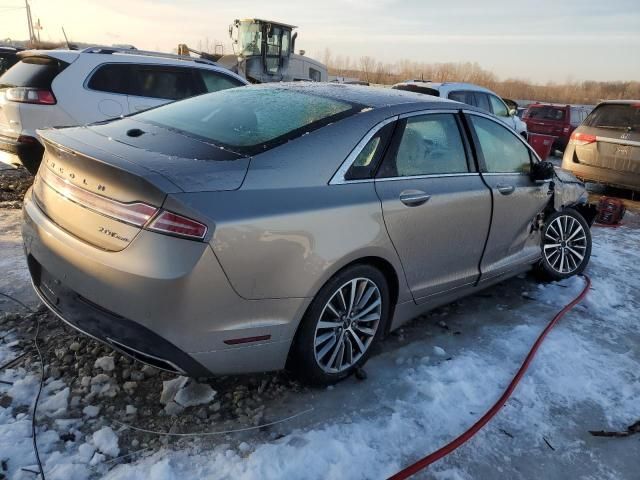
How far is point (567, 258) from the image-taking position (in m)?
4.93

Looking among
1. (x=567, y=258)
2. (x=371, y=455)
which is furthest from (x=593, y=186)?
(x=371, y=455)

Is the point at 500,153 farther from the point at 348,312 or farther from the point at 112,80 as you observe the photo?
the point at 112,80

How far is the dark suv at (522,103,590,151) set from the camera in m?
15.3

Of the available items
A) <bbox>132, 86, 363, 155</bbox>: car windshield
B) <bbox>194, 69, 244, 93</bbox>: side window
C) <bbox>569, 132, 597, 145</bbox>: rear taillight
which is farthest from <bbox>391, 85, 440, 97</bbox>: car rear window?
<bbox>132, 86, 363, 155</bbox>: car windshield

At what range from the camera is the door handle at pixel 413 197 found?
121 inches

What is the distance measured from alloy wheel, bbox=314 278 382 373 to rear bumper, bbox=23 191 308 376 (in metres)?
0.28

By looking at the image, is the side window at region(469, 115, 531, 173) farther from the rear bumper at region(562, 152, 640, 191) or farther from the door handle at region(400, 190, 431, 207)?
the rear bumper at region(562, 152, 640, 191)

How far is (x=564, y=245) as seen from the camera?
4879 millimetres

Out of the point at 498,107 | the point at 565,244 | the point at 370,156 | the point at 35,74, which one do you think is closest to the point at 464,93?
the point at 498,107

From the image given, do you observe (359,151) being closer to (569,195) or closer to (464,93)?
(569,195)

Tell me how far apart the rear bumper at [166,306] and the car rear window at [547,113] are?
50.0 ft

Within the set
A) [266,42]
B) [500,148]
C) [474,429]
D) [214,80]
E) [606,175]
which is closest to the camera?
[474,429]

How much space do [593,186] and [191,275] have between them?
1021 centimetres

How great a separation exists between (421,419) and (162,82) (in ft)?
18.8
